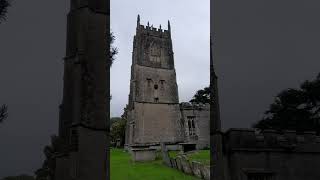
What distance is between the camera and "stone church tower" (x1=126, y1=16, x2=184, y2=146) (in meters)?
51.1

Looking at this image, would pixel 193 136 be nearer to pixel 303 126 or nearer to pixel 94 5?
pixel 303 126

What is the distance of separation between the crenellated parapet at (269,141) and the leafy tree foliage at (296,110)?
14864 mm

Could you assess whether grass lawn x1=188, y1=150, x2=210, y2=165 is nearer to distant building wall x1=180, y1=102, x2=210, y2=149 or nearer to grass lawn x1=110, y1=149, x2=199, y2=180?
grass lawn x1=110, y1=149, x2=199, y2=180

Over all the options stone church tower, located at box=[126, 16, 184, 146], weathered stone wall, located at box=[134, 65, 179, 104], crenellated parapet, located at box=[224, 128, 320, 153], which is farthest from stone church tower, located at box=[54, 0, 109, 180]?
weathered stone wall, located at box=[134, 65, 179, 104]

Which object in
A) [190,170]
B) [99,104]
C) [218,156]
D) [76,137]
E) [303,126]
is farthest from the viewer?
[303,126]

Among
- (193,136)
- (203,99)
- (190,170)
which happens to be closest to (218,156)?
(190,170)

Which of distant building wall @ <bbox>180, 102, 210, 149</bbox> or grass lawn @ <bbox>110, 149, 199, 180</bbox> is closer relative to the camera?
grass lawn @ <bbox>110, 149, 199, 180</bbox>

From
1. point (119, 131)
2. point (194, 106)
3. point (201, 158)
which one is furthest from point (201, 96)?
point (201, 158)

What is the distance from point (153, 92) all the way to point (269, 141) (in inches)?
1653

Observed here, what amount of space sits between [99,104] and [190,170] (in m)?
15.2

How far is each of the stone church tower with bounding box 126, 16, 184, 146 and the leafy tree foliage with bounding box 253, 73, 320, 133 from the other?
2240 centimetres

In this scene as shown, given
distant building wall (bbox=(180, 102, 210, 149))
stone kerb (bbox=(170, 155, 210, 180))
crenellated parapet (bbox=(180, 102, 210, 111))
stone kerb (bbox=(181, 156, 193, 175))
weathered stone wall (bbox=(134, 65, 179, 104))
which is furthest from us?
weathered stone wall (bbox=(134, 65, 179, 104))

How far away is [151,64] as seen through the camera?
5500cm

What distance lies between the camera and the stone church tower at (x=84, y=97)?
802cm
